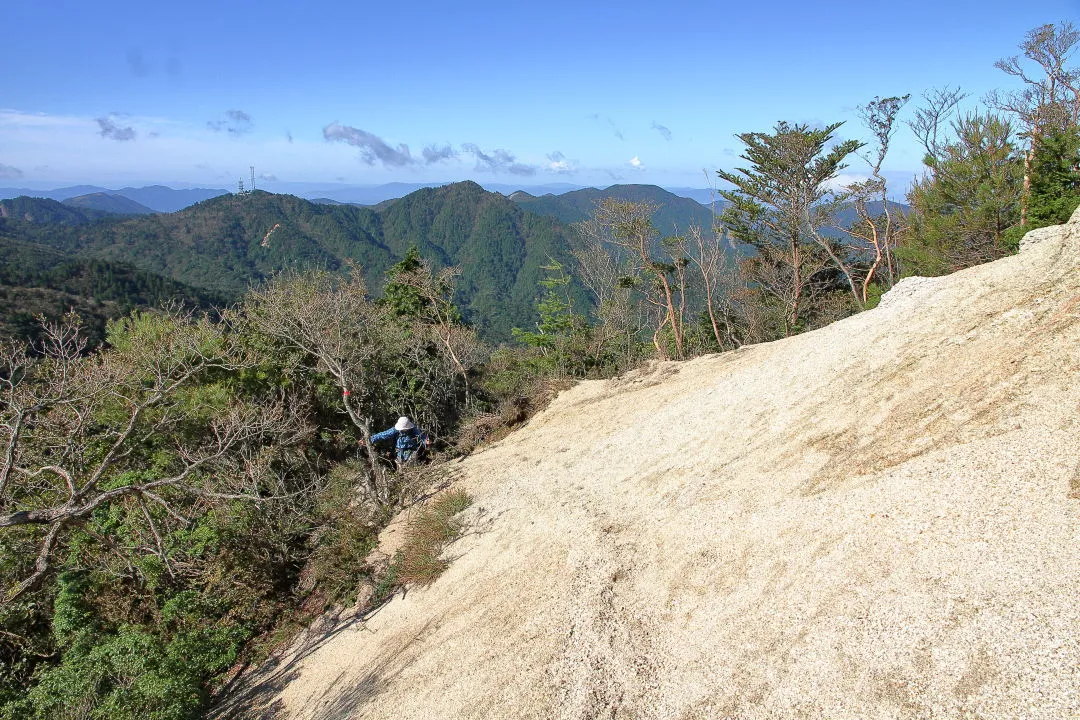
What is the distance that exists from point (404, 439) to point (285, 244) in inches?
6716

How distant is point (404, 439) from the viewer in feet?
38.8

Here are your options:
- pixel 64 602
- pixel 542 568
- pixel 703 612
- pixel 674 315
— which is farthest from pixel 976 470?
pixel 674 315

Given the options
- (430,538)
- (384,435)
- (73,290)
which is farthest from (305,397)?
(73,290)

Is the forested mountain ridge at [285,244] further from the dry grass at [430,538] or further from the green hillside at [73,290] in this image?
the dry grass at [430,538]

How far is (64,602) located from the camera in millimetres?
7707

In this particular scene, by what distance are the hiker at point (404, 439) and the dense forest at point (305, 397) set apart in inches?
17.6

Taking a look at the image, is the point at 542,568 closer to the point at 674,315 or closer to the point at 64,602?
the point at 64,602

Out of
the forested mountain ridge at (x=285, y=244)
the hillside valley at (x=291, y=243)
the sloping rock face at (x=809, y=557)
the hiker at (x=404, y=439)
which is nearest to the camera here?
the sloping rock face at (x=809, y=557)

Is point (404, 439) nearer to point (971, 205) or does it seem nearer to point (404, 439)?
point (404, 439)

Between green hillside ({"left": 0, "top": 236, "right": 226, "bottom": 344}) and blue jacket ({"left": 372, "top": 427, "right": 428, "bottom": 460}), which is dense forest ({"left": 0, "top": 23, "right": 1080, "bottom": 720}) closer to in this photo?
blue jacket ({"left": 372, "top": 427, "right": 428, "bottom": 460})

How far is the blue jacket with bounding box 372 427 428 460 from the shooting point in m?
11.7

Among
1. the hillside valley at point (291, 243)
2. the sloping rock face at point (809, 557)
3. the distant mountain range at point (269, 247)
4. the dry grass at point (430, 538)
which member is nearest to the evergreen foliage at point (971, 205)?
the sloping rock face at point (809, 557)

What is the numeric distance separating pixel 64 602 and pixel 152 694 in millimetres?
2936

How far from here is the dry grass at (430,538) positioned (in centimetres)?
852
